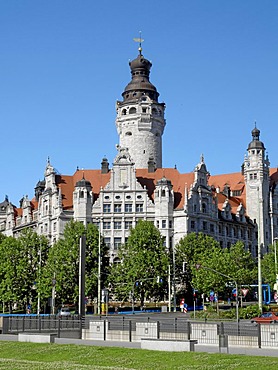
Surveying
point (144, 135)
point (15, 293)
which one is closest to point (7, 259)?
point (15, 293)

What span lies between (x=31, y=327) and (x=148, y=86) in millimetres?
95687

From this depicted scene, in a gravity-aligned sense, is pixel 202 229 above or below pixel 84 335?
above

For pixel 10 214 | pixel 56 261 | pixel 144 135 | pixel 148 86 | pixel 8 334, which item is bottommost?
pixel 8 334

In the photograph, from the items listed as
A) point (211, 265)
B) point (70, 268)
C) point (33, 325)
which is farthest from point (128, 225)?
point (33, 325)

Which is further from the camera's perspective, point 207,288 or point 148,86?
point 148,86

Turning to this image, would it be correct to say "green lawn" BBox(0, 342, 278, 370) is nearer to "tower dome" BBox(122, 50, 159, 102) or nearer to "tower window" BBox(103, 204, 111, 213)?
"tower window" BBox(103, 204, 111, 213)

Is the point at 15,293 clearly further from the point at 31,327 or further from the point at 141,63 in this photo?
the point at 141,63

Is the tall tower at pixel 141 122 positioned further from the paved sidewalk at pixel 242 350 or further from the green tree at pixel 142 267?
the paved sidewalk at pixel 242 350

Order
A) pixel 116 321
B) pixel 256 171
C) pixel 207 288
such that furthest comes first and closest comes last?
pixel 256 171
pixel 207 288
pixel 116 321

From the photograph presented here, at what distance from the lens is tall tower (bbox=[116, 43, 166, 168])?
13212 centimetres

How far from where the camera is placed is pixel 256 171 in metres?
131

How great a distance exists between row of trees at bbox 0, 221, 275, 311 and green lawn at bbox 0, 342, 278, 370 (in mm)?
51435

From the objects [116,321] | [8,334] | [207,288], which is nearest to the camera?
[116,321]

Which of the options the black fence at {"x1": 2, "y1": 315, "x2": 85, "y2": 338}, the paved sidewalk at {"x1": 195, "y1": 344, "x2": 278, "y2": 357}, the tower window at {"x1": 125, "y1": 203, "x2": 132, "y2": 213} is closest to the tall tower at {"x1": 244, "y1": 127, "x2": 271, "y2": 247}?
the tower window at {"x1": 125, "y1": 203, "x2": 132, "y2": 213}
